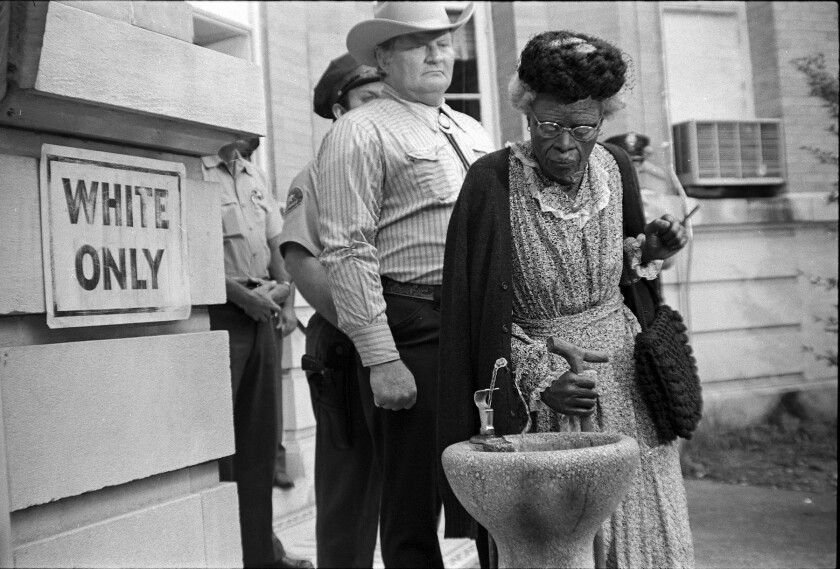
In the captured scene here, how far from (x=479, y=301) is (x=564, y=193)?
0.42 metres

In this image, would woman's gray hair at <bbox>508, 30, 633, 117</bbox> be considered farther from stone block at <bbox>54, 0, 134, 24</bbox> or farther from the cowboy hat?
stone block at <bbox>54, 0, 134, 24</bbox>

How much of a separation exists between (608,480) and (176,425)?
1.79 m

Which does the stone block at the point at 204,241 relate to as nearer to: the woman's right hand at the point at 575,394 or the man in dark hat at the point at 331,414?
the man in dark hat at the point at 331,414

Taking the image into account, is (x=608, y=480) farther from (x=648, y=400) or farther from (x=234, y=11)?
(x=234, y=11)

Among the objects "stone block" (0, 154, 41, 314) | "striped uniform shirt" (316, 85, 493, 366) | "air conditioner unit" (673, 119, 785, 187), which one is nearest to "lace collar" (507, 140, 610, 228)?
"striped uniform shirt" (316, 85, 493, 366)

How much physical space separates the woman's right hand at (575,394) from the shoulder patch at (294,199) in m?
1.74

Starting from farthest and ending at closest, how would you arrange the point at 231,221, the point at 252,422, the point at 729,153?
the point at 729,153
the point at 231,221
the point at 252,422

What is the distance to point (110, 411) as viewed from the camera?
328 centimetres

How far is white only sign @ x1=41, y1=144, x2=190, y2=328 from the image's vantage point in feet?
10.3

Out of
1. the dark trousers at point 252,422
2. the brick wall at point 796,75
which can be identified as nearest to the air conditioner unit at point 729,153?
the brick wall at point 796,75

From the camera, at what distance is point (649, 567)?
2.88 metres

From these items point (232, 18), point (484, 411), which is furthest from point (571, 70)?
point (232, 18)

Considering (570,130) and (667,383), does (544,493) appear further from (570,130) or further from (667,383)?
(570,130)

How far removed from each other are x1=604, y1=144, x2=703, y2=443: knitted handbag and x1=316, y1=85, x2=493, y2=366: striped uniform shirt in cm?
83
